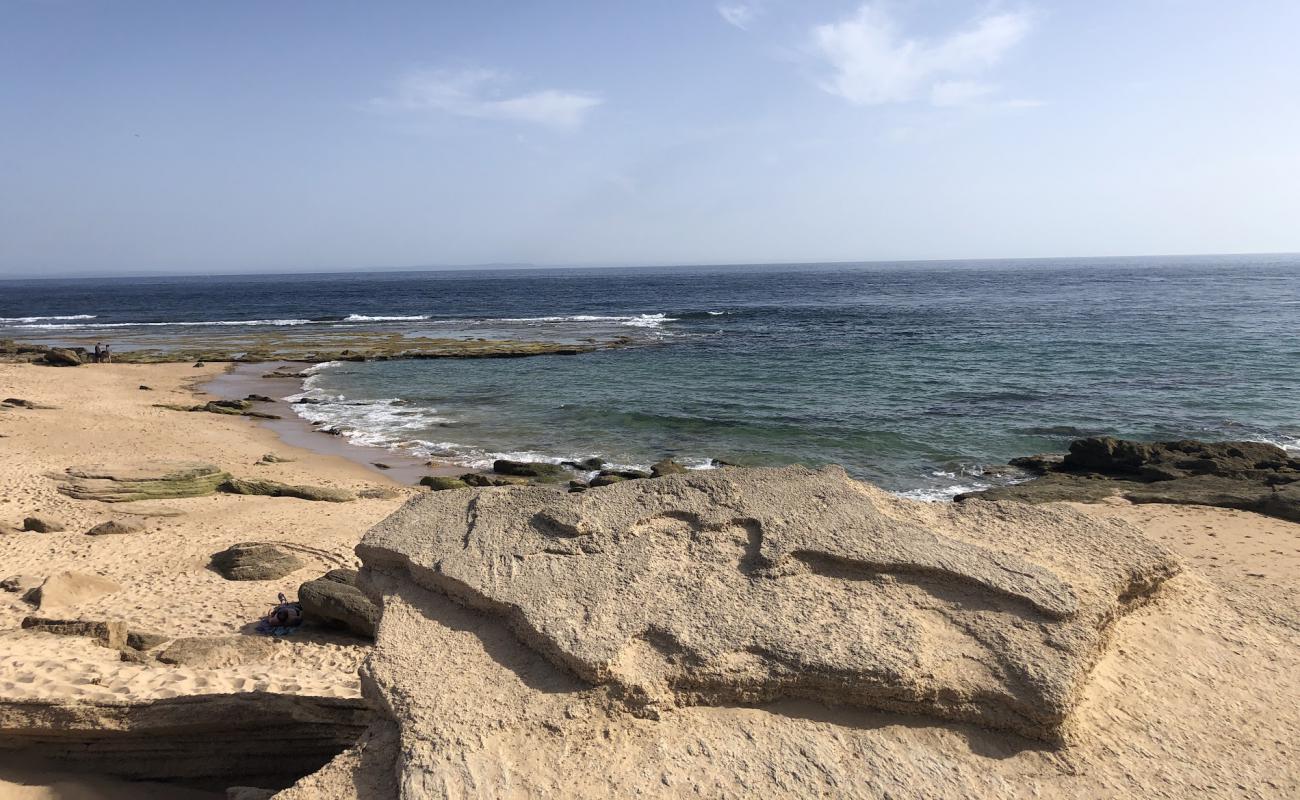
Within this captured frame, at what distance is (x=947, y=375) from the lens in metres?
29.1

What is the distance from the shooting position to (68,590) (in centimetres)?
848

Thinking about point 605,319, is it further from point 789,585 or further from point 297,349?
point 789,585

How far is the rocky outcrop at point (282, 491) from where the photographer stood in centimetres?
1394

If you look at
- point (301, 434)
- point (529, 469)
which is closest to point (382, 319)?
point (301, 434)

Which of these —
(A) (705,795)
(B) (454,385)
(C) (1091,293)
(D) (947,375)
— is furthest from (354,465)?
(C) (1091,293)

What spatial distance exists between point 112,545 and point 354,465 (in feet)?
24.3

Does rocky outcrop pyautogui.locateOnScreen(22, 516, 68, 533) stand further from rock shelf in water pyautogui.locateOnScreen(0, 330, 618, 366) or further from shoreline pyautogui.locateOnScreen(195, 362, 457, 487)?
rock shelf in water pyautogui.locateOnScreen(0, 330, 618, 366)

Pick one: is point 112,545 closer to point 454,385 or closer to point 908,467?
point 908,467

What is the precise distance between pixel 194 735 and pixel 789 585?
4.83 m

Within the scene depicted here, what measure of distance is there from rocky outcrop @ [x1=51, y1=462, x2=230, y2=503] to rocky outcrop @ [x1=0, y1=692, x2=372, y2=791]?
27.4ft

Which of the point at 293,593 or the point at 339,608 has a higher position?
the point at 339,608

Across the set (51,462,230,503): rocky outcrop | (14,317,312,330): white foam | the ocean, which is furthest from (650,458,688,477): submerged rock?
(14,317,312,330): white foam

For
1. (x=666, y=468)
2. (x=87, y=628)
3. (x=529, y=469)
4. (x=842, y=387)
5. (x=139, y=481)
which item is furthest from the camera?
(x=842, y=387)

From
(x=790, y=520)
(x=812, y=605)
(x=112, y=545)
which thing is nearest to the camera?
(x=812, y=605)
